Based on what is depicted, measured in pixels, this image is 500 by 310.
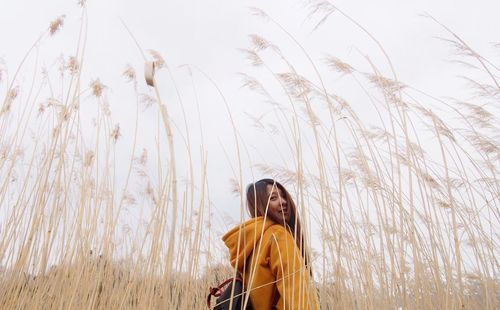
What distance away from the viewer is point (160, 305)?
1.45 metres

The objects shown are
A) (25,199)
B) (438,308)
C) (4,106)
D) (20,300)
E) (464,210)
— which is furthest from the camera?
(464,210)

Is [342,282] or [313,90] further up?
[313,90]

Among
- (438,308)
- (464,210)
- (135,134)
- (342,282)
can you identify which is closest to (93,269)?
(135,134)

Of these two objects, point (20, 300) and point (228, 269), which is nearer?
point (20, 300)

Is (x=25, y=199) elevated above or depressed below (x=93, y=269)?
above

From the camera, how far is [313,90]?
1.71 meters

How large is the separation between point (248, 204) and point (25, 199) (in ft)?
2.89

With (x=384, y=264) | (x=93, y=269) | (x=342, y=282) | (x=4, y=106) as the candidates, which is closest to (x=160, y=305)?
(x=93, y=269)

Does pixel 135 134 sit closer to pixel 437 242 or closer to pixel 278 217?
pixel 278 217

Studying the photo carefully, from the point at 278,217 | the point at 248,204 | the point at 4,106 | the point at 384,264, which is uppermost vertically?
the point at 4,106

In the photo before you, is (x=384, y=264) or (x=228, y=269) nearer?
(x=384, y=264)

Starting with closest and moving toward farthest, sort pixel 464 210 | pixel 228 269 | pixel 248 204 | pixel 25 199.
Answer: pixel 25 199 < pixel 464 210 < pixel 248 204 < pixel 228 269

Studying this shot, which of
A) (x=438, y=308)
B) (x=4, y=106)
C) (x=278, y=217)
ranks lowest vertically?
(x=438, y=308)

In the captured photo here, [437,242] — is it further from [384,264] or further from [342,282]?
[342,282]
